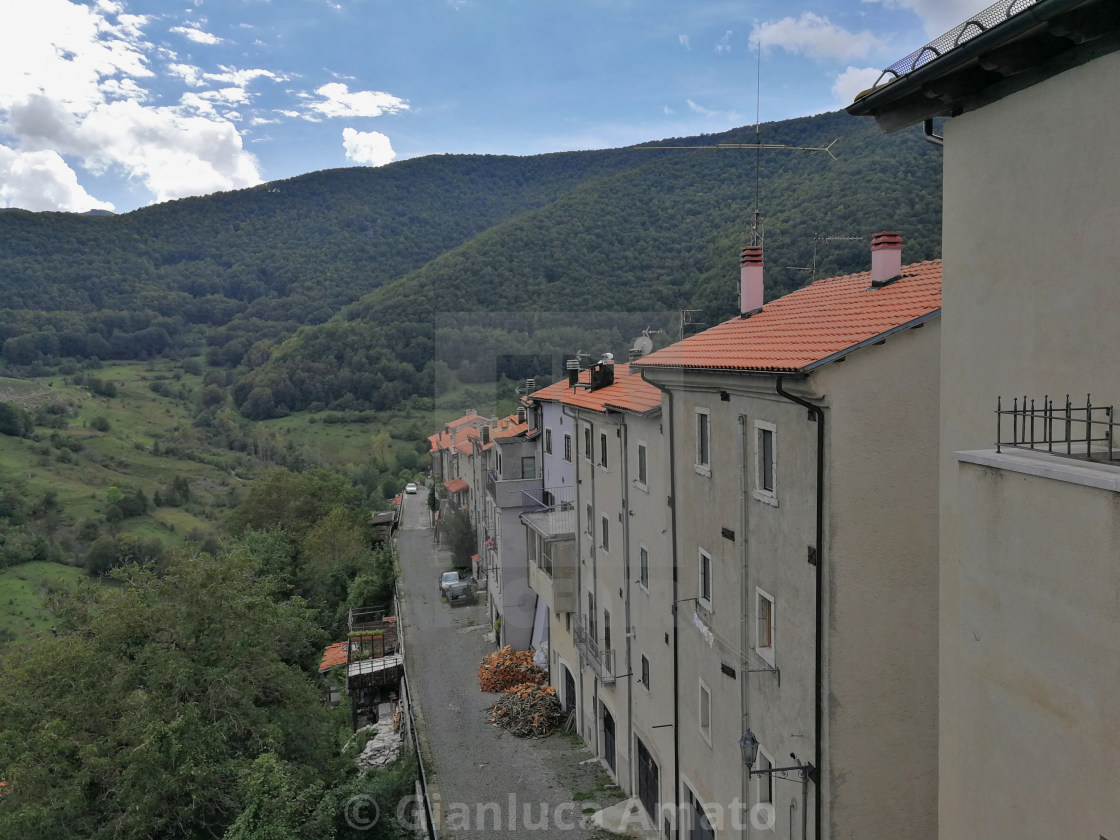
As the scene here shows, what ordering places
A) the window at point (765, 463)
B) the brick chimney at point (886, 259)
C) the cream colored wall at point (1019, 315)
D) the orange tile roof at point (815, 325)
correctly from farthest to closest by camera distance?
the brick chimney at point (886, 259)
the window at point (765, 463)
the orange tile roof at point (815, 325)
the cream colored wall at point (1019, 315)

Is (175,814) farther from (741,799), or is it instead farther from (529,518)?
(741,799)

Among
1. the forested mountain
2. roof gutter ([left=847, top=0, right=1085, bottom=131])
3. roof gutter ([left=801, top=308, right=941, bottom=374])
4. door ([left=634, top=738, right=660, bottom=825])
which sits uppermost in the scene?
the forested mountain

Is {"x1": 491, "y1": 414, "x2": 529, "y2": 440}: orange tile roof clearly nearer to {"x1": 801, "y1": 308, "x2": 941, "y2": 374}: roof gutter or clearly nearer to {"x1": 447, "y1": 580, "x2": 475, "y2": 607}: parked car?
{"x1": 447, "y1": 580, "x2": 475, "y2": 607}: parked car

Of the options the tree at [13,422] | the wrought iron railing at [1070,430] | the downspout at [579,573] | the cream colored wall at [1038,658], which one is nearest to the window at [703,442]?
the wrought iron railing at [1070,430]

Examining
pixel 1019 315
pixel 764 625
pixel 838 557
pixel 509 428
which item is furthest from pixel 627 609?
pixel 509 428

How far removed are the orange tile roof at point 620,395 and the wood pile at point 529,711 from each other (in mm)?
8592

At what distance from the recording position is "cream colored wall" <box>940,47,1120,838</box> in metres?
4.25

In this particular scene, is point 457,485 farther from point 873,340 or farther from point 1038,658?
point 1038,658

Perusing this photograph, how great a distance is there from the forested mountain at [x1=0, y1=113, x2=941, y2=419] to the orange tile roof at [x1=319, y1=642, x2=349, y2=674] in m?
11.0

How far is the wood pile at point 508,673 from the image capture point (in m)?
23.6

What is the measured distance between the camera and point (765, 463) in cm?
960

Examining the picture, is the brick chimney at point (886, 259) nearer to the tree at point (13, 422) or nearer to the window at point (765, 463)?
the window at point (765, 463)

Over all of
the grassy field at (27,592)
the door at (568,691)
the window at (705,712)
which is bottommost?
the grassy field at (27,592)

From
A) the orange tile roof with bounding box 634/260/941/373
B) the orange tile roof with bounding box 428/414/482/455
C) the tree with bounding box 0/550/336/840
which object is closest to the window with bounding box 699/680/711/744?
the orange tile roof with bounding box 634/260/941/373
